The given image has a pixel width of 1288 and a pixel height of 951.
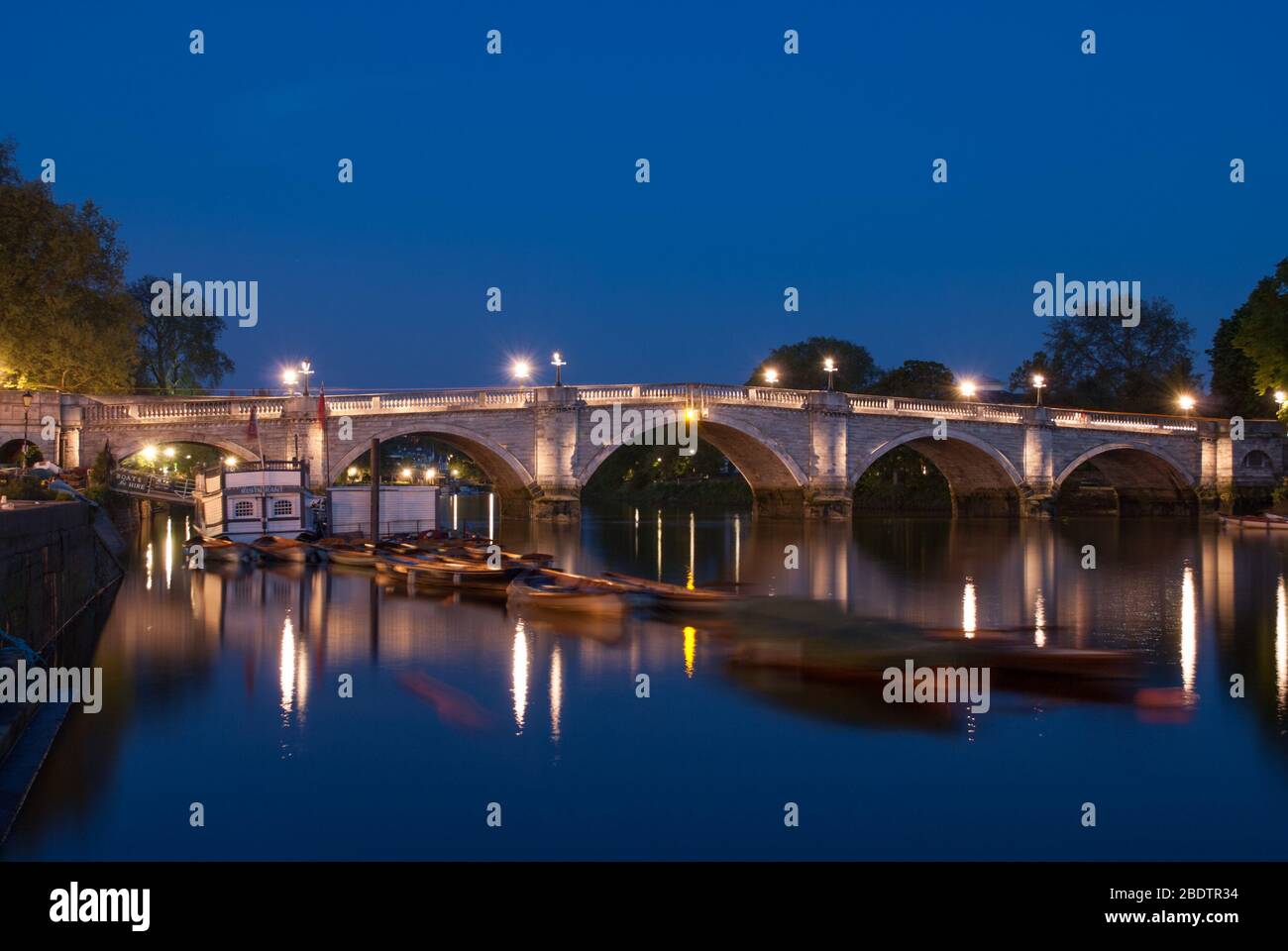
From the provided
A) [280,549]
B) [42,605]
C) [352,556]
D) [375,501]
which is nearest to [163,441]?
[375,501]

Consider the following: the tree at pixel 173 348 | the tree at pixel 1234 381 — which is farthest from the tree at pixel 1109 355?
the tree at pixel 173 348

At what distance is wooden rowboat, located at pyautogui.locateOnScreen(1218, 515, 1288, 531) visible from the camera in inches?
2061

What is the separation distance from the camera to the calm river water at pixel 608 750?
29.2ft

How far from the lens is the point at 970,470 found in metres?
67.1

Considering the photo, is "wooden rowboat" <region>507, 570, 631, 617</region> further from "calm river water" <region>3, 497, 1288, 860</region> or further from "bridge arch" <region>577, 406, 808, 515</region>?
"bridge arch" <region>577, 406, 808, 515</region>

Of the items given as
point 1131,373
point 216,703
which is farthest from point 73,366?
point 1131,373

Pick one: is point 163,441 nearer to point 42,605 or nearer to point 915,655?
point 42,605

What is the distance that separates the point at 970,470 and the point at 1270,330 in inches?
754

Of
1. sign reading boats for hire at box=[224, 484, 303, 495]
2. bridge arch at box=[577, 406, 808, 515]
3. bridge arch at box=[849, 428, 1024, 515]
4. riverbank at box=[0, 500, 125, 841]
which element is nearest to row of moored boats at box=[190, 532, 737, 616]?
sign reading boats for hire at box=[224, 484, 303, 495]

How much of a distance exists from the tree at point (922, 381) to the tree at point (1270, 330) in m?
26.6

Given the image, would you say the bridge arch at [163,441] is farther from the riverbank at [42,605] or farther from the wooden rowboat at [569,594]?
the wooden rowboat at [569,594]

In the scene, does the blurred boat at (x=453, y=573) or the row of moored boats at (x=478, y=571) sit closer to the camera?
the row of moored boats at (x=478, y=571)

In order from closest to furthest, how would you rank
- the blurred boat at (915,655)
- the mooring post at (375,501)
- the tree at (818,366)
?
the blurred boat at (915,655), the mooring post at (375,501), the tree at (818,366)

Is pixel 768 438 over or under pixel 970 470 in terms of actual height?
over
